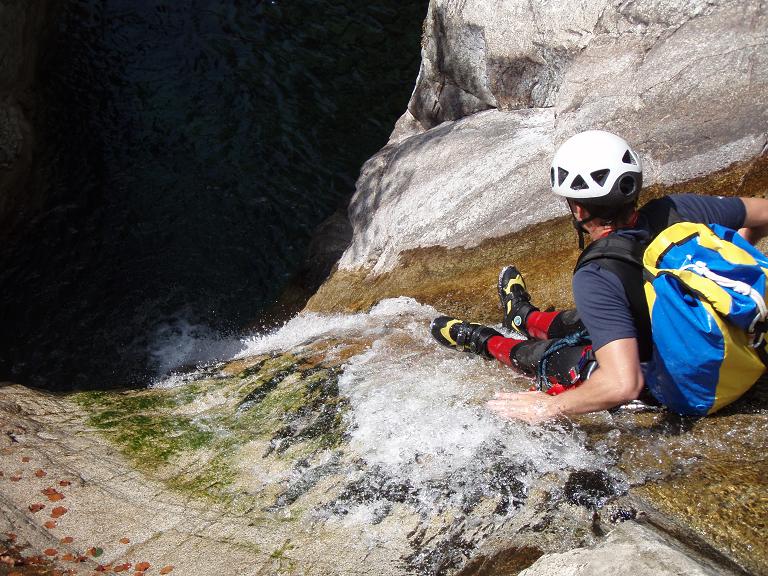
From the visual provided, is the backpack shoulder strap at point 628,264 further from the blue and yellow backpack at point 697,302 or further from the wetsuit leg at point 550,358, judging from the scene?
the wetsuit leg at point 550,358

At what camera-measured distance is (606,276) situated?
14.1ft

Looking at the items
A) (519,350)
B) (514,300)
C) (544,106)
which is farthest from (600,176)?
(544,106)

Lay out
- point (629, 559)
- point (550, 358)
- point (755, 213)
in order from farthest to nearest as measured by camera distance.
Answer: point (550, 358) < point (755, 213) < point (629, 559)

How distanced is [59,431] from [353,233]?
4847 millimetres

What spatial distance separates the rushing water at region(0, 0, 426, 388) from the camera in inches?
417

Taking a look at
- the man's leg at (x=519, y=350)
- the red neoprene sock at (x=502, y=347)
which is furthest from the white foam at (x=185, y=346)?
the red neoprene sock at (x=502, y=347)

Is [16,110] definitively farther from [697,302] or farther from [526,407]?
[697,302]

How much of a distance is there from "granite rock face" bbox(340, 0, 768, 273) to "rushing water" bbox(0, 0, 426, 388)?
2.60 meters

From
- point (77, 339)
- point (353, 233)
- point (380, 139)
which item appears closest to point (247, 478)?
point (353, 233)

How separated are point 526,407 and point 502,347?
5.05 feet

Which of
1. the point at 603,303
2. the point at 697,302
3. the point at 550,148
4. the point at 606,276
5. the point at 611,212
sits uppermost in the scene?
the point at 550,148

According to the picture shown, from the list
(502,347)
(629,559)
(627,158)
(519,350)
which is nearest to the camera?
(629,559)

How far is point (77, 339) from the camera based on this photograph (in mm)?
10250

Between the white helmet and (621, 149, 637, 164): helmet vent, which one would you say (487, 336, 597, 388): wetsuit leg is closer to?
the white helmet
